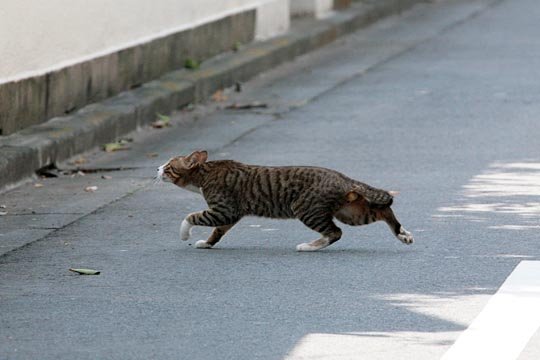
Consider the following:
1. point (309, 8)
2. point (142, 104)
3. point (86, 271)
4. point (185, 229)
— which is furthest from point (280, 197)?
point (309, 8)

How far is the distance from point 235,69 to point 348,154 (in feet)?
14.9

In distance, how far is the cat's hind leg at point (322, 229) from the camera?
8.46 m

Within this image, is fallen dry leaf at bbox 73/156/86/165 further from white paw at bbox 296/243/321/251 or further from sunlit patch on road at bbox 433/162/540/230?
white paw at bbox 296/243/321/251

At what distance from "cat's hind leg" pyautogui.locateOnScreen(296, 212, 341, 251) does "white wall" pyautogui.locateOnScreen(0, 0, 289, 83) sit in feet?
12.7

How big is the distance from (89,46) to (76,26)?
0.34 m

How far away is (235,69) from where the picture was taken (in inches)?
641

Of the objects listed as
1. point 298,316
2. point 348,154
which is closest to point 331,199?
point 298,316

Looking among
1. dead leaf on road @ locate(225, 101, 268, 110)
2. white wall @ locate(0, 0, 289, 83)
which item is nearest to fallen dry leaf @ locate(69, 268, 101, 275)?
white wall @ locate(0, 0, 289, 83)

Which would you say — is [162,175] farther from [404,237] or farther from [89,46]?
[89,46]

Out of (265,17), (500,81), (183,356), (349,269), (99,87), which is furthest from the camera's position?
(265,17)

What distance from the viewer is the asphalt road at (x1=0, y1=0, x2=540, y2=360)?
6684mm

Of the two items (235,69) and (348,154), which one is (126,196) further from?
(235,69)

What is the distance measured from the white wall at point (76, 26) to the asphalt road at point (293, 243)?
864 millimetres

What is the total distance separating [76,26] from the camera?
43.2 feet
